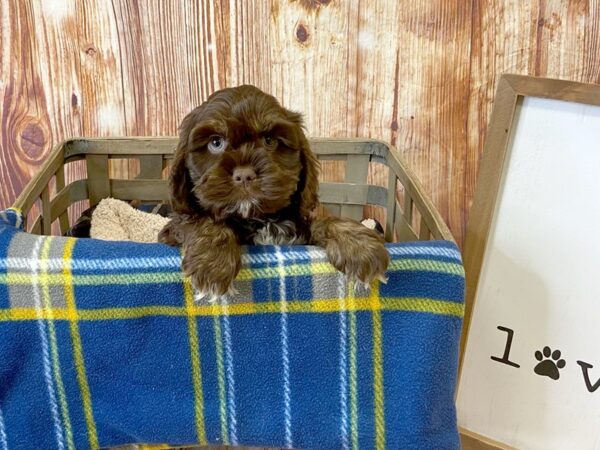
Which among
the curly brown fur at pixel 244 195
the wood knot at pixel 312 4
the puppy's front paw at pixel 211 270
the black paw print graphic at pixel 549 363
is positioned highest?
the wood knot at pixel 312 4

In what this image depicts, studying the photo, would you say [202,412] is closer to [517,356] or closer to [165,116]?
[517,356]

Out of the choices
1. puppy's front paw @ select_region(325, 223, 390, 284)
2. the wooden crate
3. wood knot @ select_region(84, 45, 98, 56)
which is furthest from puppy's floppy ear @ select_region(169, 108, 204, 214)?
wood knot @ select_region(84, 45, 98, 56)

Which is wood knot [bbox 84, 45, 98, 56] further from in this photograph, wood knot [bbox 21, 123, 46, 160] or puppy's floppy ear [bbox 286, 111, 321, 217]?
puppy's floppy ear [bbox 286, 111, 321, 217]

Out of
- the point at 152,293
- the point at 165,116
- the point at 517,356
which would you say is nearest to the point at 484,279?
the point at 517,356

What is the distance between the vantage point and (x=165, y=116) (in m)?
2.01

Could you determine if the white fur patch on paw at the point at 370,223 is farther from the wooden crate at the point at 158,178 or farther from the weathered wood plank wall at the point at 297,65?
the weathered wood plank wall at the point at 297,65

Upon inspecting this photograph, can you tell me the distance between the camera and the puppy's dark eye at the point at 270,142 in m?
1.23

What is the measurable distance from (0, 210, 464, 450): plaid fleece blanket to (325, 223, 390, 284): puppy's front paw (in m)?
0.03

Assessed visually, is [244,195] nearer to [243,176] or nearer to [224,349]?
[243,176]

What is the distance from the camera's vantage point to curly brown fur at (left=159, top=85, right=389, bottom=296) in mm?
1046

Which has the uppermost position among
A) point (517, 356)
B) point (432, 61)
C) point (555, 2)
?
point (555, 2)

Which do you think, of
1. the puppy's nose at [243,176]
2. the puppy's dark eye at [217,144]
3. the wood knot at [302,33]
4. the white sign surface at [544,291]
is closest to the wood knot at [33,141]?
the wood knot at [302,33]

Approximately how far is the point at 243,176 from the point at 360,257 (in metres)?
0.29

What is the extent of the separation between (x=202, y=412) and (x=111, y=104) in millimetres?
1274
